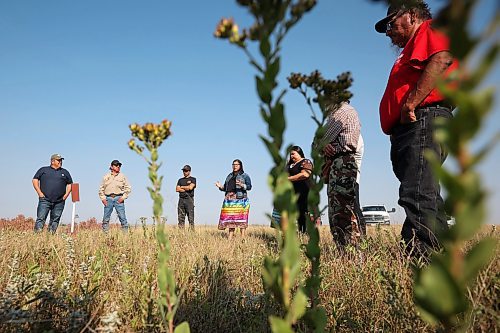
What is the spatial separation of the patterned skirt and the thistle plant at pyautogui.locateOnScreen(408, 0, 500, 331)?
8.91 metres

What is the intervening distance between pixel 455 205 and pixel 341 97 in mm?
821

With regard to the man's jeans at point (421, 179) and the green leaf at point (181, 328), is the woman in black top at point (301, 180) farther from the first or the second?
the green leaf at point (181, 328)

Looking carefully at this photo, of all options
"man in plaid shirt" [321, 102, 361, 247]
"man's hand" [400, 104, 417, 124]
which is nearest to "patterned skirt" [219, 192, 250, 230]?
"man in plaid shirt" [321, 102, 361, 247]

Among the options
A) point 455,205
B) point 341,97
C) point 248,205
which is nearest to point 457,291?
point 455,205

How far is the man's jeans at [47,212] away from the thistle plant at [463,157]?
9.98 m

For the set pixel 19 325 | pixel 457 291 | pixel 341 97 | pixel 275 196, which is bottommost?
pixel 19 325

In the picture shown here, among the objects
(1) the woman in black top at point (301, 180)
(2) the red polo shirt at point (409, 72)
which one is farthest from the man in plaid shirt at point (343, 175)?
(1) the woman in black top at point (301, 180)

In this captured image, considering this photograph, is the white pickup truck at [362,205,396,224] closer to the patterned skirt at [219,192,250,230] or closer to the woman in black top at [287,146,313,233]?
the patterned skirt at [219,192,250,230]

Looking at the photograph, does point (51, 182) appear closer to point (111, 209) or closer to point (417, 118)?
point (111, 209)

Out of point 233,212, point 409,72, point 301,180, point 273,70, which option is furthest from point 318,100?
point 233,212

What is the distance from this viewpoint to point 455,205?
389 millimetres

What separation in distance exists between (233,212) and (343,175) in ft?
18.4

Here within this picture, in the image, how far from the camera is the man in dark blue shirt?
29.9 feet

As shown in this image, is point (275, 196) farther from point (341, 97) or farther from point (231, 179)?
point (231, 179)
